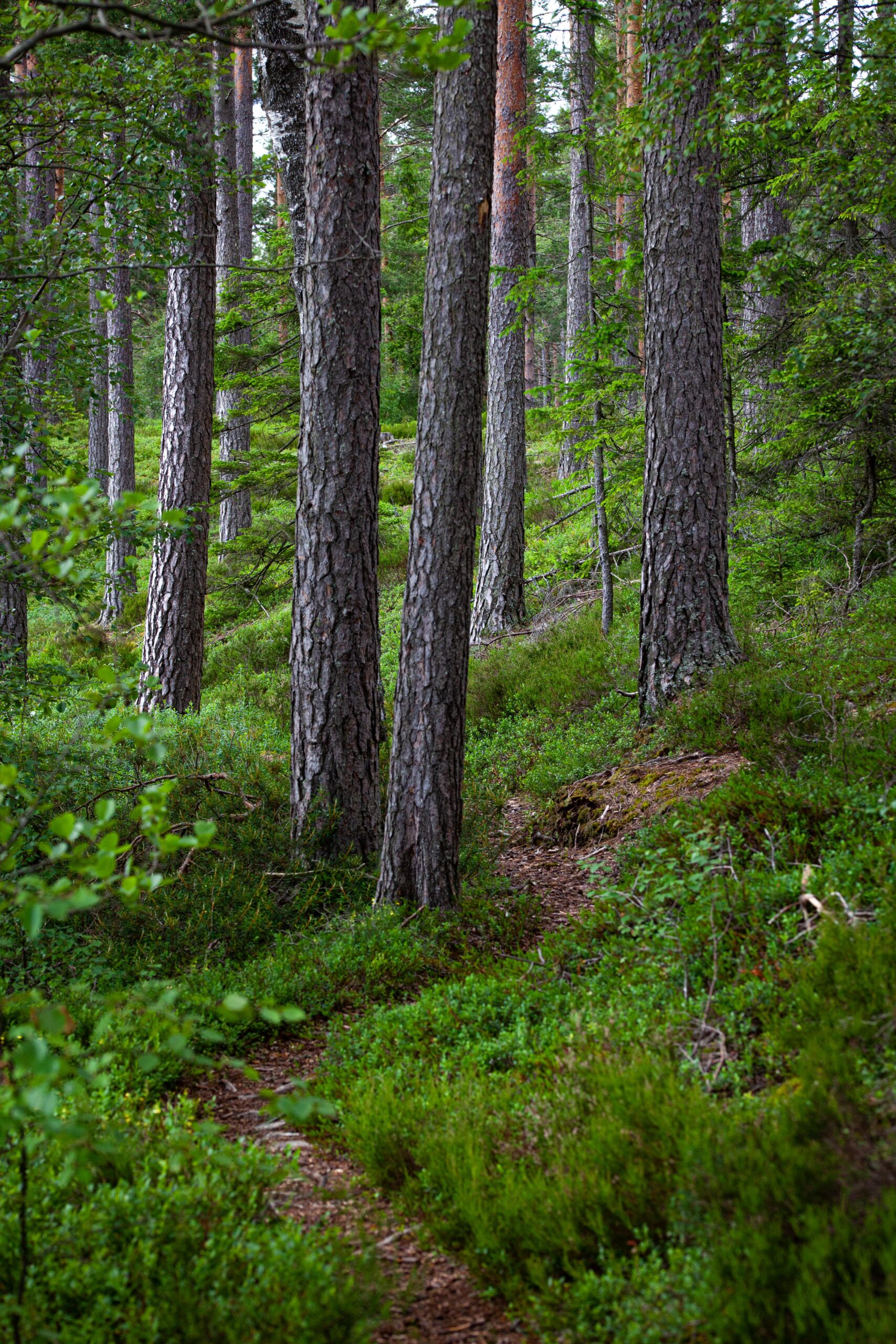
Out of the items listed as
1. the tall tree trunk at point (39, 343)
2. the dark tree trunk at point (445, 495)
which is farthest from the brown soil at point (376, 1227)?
the tall tree trunk at point (39, 343)

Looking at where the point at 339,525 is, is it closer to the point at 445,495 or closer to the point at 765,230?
the point at 445,495

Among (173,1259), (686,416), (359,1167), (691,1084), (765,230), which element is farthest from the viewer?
(765,230)

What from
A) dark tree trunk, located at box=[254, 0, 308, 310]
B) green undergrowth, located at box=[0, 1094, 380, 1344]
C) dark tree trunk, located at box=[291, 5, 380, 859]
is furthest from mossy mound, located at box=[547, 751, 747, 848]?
dark tree trunk, located at box=[254, 0, 308, 310]

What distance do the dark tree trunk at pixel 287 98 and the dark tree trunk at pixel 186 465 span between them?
2.25 m

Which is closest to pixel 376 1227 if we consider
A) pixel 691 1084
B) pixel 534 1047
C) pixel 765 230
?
pixel 534 1047

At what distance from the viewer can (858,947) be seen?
11.3 feet

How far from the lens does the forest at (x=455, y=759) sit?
2.50 m

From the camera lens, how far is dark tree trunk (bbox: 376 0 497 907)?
239 inches

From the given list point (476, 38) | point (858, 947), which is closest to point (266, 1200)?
point (858, 947)

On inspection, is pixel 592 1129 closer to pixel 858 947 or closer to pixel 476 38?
pixel 858 947

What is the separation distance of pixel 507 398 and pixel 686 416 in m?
6.08

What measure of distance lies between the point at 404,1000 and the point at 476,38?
21.8 ft

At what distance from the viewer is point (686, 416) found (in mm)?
7949

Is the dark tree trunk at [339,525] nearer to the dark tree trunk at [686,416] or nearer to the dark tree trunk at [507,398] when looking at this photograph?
the dark tree trunk at [686,416]
